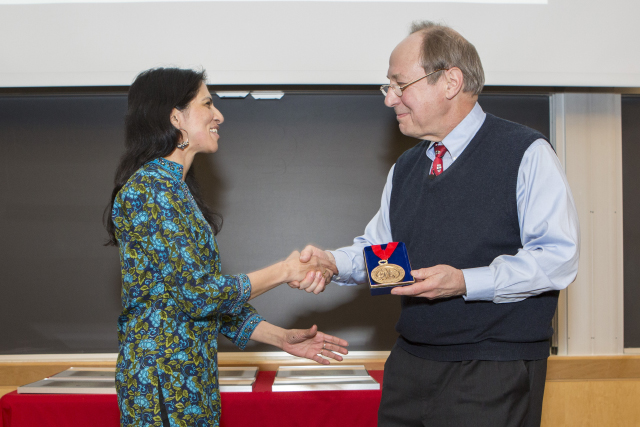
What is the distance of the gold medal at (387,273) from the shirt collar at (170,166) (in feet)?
2.06

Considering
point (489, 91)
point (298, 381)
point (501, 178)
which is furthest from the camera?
point (489, 91)

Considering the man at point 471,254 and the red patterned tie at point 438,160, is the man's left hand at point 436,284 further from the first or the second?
the red patterned tie at point 438,160

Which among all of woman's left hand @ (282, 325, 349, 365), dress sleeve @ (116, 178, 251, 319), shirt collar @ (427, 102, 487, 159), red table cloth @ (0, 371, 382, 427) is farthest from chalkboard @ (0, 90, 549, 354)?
dress sleeve @ (116, 178, 251, 319)

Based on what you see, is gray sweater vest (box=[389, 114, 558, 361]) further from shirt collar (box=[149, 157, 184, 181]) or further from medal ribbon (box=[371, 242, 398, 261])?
shirt collar (box=[149, 157, 184, 181])

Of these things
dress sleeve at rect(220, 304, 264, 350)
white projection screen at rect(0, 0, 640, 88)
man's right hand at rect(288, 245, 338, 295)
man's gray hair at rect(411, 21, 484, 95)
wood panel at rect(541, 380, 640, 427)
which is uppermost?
white projection screen at rect(0, 0, 640, 88)

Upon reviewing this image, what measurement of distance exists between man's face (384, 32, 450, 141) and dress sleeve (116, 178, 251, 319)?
70 cm

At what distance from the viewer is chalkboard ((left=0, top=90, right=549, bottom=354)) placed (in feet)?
7.65

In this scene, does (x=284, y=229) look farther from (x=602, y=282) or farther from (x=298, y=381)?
(x=602, y=282)

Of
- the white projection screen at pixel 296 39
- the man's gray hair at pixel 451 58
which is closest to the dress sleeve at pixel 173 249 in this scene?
the man's gray hair at pixel 451 58

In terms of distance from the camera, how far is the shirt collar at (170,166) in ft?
4.33

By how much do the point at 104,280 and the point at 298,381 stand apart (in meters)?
1.12

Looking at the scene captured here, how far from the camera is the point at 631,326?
2.37 meters

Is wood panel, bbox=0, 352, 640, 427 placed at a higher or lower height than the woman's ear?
lower

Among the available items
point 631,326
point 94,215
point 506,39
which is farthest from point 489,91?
point 94,215
